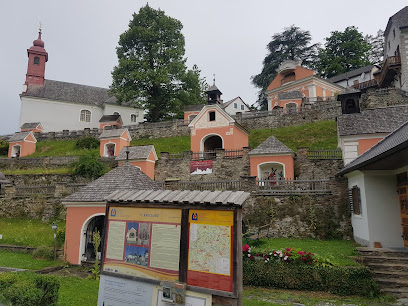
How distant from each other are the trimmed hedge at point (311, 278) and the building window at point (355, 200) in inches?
164

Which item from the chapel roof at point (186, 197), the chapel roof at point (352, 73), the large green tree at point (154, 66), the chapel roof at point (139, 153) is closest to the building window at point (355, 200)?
the chapel roof at point (186, 197)

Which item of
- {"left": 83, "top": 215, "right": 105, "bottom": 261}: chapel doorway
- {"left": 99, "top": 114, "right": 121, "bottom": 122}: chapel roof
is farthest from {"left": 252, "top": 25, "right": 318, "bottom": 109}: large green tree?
{"left": 83, "top": 215, "right": 105, "bottom": 261}: chapel doorway

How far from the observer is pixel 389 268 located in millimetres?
8570

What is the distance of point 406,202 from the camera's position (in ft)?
32.3

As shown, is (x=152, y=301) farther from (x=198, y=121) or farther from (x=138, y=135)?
(x=138, y=135)

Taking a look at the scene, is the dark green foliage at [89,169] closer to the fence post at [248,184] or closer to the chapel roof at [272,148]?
the chapel roof at [272,148]

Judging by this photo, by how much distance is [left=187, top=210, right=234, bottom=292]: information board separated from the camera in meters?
4.61

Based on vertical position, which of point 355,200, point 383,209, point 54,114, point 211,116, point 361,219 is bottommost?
point 361,219

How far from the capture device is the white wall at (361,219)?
1084 centimetres

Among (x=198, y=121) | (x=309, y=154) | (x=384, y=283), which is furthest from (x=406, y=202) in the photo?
(x=198, y=121)

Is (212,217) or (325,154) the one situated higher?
(325,154)

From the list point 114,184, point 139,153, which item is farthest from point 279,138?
point 114,184

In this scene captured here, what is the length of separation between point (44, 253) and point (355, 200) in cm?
→ 1482

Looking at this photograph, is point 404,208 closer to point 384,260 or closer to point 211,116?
point 384,260
